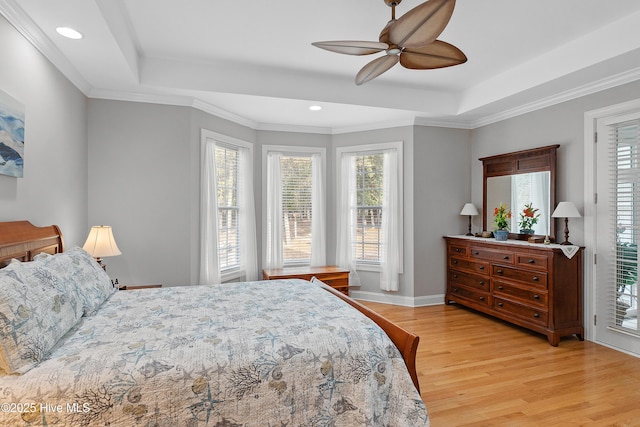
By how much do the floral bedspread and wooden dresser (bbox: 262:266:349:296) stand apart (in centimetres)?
246

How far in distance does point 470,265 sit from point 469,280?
0.20m

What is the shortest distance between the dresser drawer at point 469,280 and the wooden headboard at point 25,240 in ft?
14.1

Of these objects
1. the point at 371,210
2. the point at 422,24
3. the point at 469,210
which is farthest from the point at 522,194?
the point at 422,24

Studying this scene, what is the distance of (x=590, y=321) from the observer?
354 centimetres

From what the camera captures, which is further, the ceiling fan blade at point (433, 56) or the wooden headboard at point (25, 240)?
the ceiling fan blade at point (433, 56)

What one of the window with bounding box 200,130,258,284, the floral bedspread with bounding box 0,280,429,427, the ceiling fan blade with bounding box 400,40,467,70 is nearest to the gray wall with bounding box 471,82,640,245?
the ceiling fan blade with bounding box 400,40,467,70

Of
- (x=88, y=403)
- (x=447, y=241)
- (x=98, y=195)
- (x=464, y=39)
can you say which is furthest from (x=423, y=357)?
(x=98, y=195)

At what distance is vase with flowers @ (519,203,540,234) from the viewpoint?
159 inches

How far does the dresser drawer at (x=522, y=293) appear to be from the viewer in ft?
11.6

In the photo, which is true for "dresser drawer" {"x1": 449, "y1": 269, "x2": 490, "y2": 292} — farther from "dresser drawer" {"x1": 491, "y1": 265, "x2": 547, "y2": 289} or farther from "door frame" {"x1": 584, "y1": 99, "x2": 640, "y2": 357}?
"door frame" {"x1": 584, "y1": 99, "x2": 640, "y2": 357}

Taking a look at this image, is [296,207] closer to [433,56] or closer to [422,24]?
[433,56]

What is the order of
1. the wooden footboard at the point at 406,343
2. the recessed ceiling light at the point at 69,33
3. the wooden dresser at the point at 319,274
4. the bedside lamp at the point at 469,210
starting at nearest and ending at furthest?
the wooden footboard at the point at 406,343 < the recessed ceiling light at the point at 69,33 < the wooden dresser at the point at 319,274 < the bedside lamp at the point at 469,210

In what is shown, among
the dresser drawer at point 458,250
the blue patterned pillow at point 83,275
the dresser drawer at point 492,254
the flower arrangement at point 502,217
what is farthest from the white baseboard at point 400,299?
the blue patterned pillow at point 83,275

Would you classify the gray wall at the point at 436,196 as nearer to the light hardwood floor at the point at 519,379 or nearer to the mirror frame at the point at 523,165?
the mirror frame at the point at 523,165
